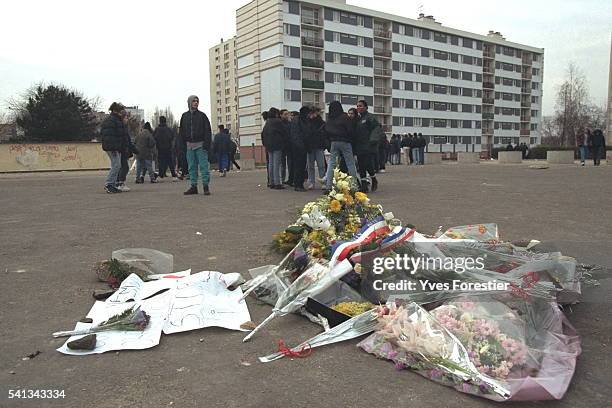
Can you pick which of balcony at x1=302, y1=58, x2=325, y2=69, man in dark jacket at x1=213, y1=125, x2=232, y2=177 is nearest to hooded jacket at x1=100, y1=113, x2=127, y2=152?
man in dark jacket at x1=213, y1=125, x2=232, y2=177

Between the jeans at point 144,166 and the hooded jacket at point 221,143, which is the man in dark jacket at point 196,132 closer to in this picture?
the jeans at point 144,166

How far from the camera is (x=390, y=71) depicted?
88562 millimetres

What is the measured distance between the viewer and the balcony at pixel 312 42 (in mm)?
78238

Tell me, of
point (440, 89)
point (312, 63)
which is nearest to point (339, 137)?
point (312, 63)

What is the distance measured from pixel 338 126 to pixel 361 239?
656 cm

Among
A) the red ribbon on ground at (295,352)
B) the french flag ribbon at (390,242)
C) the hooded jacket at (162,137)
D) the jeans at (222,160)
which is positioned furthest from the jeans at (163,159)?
the red ribbon on ground at (295,352)

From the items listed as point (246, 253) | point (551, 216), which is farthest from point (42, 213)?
point (551, 216)

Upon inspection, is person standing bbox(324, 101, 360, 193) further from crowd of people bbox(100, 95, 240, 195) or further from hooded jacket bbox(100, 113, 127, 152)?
hooded jacket bbox(100, 113, 127, 152)

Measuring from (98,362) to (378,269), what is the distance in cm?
190

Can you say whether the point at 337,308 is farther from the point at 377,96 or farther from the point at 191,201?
the point at 377,96

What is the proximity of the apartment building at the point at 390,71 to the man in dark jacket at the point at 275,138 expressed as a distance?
6127 cm

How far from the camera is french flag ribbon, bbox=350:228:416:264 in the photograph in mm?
3687

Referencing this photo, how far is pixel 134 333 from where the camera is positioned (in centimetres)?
320

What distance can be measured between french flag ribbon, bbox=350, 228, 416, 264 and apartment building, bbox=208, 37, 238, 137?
127 metres
